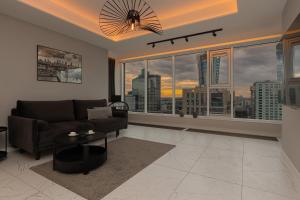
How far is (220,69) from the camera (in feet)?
16.4

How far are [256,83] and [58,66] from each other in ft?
17.5

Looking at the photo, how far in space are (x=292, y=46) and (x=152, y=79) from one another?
462cm

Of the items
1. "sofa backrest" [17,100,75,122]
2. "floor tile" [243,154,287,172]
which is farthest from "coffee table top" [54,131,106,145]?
"floor tile" [243,154,287,172]

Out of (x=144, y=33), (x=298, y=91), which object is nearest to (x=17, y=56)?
(x=144, y=33)

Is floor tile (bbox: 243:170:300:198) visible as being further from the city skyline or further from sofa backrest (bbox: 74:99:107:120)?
sofa backrest (bbox: 74:99:107:120)

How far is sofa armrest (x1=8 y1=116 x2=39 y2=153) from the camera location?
2588 millimetres

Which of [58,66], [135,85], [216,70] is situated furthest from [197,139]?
[58,66]

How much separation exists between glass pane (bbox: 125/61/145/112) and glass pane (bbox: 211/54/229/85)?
8.84 ft

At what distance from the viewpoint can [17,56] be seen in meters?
3.33

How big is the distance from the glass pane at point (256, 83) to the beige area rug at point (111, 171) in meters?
2.81

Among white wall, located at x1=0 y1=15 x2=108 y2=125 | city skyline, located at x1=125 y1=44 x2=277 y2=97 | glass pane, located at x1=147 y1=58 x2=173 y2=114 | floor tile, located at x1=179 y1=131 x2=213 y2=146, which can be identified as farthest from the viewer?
glass pane, located at x1=147 y1=58 x2=173 y2=114

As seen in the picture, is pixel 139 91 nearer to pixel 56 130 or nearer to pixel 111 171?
pixel 56 130

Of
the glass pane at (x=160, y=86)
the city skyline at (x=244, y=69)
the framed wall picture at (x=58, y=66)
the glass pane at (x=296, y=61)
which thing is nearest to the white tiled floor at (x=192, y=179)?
the glass pane at (x=296, y=61)

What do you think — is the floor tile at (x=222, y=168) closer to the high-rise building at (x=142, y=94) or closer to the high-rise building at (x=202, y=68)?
the high-rise building at (x=202, y=68)
